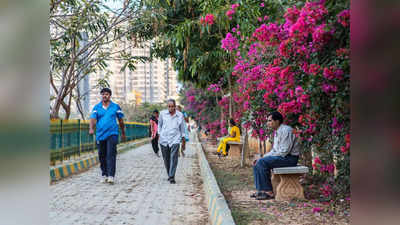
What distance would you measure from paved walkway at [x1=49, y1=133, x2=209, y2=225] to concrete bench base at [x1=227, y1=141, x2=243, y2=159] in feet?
13.3

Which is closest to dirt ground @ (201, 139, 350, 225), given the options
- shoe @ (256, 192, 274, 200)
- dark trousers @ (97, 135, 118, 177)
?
shoe @ (256, 192, 274, 200)

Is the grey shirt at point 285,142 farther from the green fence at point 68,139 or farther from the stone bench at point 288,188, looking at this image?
the green fence at point 68,139

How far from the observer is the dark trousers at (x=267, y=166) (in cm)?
636

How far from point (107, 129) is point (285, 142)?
3845 mm

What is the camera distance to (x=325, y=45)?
3.35 meters

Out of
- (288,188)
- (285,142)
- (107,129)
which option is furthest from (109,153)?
(288,188)

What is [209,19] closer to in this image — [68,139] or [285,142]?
[285,142]

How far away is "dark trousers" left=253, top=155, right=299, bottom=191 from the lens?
6355mm

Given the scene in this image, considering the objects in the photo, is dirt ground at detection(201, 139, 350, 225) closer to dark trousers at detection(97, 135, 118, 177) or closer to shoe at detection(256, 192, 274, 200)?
shoe at detection(256, 192, 274, 200)
